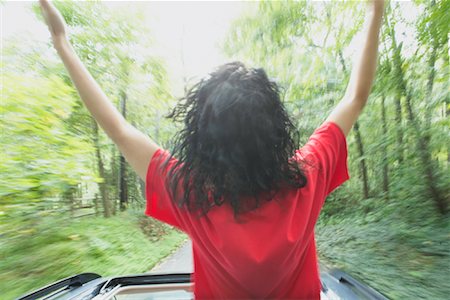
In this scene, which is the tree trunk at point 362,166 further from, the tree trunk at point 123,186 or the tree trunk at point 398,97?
the tree trunk at point 123,186

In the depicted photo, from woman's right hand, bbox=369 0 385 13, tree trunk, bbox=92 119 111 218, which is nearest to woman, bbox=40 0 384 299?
woman's right hand, bbox=369 0 385 13

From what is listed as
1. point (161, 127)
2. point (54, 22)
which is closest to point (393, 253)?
point (161, 127)

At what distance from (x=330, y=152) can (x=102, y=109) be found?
43cm

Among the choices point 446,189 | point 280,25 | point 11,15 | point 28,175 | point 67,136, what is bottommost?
point 446,189

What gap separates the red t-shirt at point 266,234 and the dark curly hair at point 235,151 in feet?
0.06

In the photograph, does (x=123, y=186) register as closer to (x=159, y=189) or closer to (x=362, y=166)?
(x=362, y=166)

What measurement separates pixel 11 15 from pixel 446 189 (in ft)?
11.2

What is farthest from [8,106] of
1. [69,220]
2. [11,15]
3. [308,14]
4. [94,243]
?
[308,14]

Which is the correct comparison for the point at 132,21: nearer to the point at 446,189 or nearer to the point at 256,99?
the point at 256,99

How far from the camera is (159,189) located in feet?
1.67

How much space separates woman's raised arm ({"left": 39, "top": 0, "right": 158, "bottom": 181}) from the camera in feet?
1.65

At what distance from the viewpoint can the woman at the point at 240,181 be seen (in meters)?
0.45

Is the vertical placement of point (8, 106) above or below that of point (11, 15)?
below

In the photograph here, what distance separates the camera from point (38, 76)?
211cm
